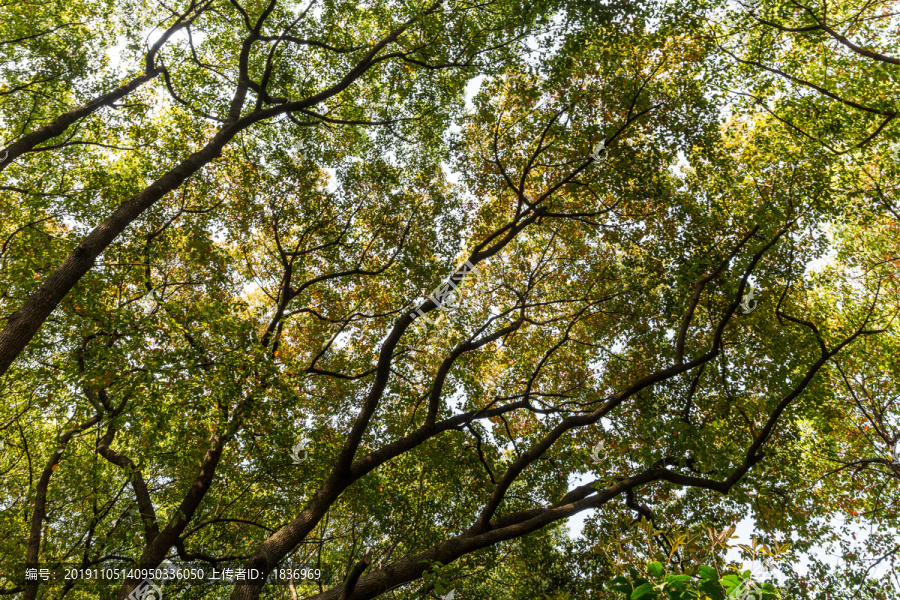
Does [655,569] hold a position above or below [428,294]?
below

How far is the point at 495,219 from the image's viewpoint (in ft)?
36.6

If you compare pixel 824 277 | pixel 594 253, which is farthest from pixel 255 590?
pixel 824 277

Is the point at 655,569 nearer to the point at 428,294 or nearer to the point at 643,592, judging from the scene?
the point at 643,592

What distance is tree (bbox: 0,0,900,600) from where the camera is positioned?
7750 mm

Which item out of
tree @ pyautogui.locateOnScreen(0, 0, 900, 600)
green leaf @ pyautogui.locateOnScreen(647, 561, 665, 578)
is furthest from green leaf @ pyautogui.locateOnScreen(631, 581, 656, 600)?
tree @ pyautogui.locateOnScreen(0, 0, 900, 600)

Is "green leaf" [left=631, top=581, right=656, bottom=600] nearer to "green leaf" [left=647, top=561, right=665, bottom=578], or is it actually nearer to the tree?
"green leaf" [left=647, top=561, right=665, bottom=578]

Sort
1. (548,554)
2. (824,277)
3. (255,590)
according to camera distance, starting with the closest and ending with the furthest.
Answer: (255,590), (548,554), (824,277)

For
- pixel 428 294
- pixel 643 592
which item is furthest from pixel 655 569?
pixel 428 294

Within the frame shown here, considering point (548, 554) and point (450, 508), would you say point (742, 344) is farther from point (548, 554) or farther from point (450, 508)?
point (450, 508)

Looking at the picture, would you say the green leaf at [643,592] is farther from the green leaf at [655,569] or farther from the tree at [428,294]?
the tree at [428,294]

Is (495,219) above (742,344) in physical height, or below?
above

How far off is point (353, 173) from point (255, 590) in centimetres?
840

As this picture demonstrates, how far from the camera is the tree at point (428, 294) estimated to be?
7750 mm

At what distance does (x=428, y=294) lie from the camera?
1052cm
